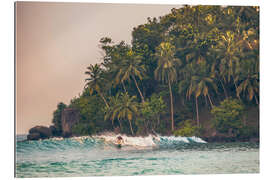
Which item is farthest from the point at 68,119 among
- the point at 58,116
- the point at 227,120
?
the point at 227,120

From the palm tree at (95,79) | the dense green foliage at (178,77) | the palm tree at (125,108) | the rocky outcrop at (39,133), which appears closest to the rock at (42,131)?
the rocky outcrop at (39,133)

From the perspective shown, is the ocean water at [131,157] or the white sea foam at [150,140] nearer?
the ocean water at [131,157]

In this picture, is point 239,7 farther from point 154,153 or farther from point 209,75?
point 154,153

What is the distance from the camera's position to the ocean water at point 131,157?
8414 millimetres

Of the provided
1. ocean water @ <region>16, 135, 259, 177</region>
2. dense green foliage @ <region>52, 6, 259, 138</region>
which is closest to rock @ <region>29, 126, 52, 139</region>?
ocean water @ <region>16, 135, 259, 177</region>

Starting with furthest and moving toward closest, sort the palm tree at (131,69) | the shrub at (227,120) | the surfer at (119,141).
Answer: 1. the palm tree at (131,69)
2. the shrub at (227,120)
3. the surfer at (119,141)

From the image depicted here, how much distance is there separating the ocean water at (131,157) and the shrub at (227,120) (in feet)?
1.28

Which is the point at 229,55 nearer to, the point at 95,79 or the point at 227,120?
the point at 227,120

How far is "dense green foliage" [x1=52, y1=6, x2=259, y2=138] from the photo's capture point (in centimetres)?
922

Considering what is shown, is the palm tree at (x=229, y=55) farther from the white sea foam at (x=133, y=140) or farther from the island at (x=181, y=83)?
the white sea foam at (x=133, y=140)

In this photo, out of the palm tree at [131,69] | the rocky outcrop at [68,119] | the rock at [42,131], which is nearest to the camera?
the rock at [42,131]

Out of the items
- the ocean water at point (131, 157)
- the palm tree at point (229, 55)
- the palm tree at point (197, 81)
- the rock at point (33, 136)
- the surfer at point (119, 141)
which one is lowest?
the ocean water at point (131, 157)

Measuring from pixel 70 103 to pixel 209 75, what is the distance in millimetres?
3251
